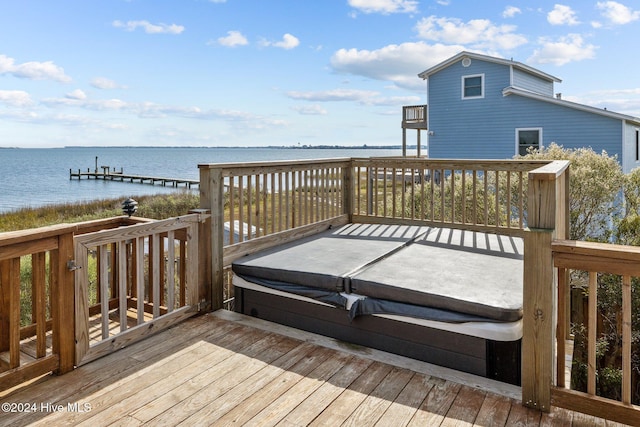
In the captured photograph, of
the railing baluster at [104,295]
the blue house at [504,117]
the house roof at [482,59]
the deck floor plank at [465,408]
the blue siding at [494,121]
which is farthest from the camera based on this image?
the house roof at [482,59]

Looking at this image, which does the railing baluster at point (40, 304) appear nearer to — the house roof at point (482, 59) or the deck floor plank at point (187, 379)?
the deck floor plank at point (187, 379)

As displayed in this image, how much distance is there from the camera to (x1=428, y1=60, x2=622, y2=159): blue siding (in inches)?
480

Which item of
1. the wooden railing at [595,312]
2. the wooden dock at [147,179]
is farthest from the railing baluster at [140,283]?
the wooden dock at [147,179]

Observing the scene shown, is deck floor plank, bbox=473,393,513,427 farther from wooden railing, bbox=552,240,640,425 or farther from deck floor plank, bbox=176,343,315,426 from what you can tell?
deck floor plank, bbox=176,343,315,426

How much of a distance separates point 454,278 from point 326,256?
1.10 meters

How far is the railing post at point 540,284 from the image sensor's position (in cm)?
194

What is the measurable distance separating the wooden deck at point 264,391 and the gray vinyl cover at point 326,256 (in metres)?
0.48

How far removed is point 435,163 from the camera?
15.6ft

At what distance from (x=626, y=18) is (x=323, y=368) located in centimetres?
1149

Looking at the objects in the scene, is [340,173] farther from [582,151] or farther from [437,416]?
[582,151]

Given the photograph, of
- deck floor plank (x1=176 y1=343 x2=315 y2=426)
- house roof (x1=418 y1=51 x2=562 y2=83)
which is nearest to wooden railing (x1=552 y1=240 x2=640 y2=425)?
deck floor plank (x1=176 y1=343 x2=315 y2=426)

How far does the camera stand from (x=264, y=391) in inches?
88.5

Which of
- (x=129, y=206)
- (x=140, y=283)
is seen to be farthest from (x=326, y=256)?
(x=129, y=206)

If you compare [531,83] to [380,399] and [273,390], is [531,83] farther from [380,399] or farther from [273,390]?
[273,390]
